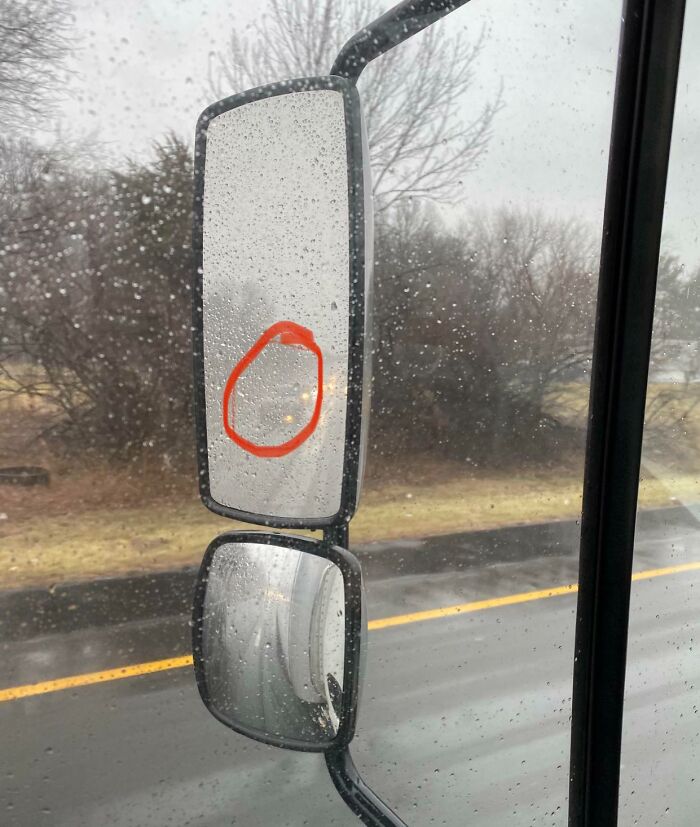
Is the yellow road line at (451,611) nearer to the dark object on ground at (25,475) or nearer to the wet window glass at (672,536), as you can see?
the wet window glass at (672,536)

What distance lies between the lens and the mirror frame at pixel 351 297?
37.0 inches

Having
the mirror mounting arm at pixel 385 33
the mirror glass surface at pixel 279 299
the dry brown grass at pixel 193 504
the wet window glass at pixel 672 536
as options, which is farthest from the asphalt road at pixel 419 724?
the mirror mounting arm at pixel 385 33

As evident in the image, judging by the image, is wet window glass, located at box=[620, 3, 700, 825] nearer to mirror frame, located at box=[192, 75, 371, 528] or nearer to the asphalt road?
the asphalt road

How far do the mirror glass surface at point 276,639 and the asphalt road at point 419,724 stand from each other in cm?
53

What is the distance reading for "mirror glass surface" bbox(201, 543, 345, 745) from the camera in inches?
42.6

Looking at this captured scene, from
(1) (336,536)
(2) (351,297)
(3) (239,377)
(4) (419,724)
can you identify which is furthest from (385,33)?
(4) (419,724)

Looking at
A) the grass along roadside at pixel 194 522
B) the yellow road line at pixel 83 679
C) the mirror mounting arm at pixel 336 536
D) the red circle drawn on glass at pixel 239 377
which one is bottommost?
the yellow road line at pixel 83 679

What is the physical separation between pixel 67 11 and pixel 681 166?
3.59ft

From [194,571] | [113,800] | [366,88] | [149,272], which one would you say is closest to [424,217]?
[366,88]

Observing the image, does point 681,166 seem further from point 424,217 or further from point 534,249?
point 424,217

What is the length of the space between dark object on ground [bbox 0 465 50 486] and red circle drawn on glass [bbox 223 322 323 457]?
2.91 ft

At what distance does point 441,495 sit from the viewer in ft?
5.42

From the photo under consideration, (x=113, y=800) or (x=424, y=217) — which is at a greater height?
(x=424, y=217)

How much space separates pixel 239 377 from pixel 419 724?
1700 millimetres
